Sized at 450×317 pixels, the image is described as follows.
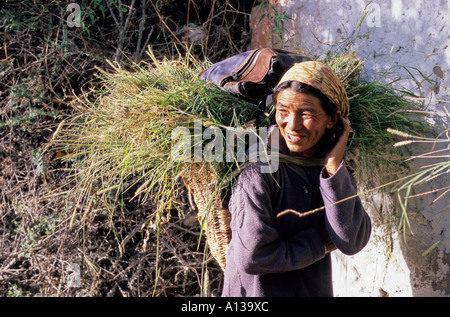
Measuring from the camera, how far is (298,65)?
1813 millimetres

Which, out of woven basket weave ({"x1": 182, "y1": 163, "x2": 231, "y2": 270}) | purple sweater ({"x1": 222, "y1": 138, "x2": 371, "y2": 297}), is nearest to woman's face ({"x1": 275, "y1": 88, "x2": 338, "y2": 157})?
purple sweater ({"x1": 222, "y1": 138, "x2": 371, "y2": 297})

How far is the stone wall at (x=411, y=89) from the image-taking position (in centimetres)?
221

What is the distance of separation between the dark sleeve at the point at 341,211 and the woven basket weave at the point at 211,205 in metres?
0.42

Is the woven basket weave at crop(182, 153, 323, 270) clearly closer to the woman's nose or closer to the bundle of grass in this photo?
the bundle of grass

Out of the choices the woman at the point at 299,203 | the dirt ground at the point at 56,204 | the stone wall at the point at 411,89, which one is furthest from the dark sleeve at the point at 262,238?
the dirt ground at the point at 56,204

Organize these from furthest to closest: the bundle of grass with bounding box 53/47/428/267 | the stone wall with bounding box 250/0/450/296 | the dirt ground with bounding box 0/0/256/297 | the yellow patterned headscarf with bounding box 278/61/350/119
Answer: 1. the dirt ground with bounding box 0/0/256/297
2. the stone wall with bounding box 250/0/450/296
3. the bundle of grass with bounding box 53/47/428/267
4. the yellow patterned headscarf with bounding box 278/61/350/119

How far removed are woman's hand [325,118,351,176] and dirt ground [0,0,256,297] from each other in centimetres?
185

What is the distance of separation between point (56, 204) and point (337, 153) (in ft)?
7.66

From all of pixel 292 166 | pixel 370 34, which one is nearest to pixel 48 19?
pixel 370 34

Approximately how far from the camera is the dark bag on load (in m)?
2.05

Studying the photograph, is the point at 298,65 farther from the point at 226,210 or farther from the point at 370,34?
the point at 370,34

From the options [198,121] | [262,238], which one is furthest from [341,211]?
[198,121]

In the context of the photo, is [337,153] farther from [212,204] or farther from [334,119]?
[212,204]

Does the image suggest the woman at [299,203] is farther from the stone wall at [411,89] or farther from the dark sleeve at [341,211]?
the stone wall at [411,89]
